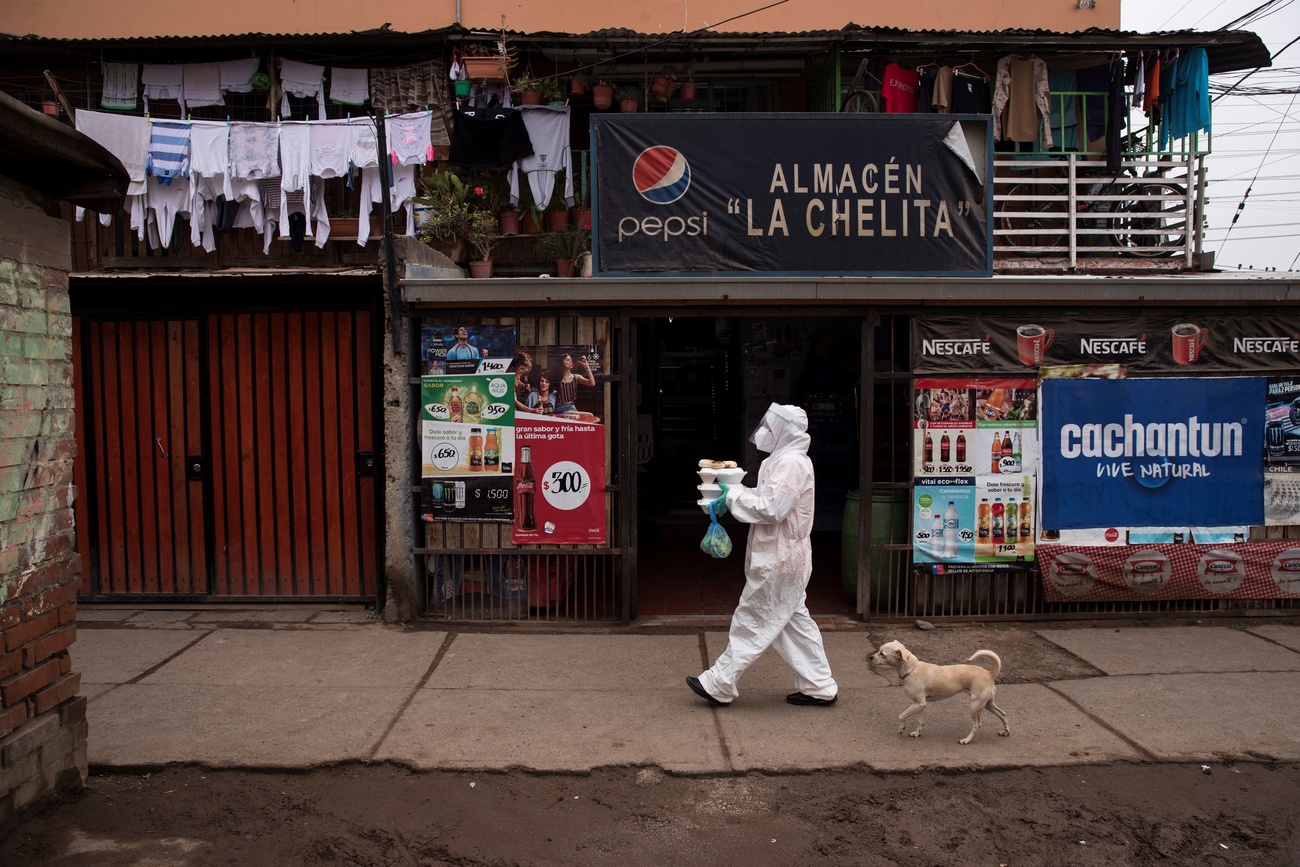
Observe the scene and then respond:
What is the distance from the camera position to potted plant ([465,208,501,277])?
794 centimetres

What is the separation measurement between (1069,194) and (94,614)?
9.50 m

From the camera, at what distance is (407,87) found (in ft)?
28.9

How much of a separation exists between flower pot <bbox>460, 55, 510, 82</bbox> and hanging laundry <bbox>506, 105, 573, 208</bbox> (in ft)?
1.49

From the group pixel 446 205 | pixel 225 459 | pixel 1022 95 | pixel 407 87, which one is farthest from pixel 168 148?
pixel 1022 95

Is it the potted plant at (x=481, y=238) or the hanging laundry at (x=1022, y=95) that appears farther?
the hanging laundry at (x=1022, y=95)

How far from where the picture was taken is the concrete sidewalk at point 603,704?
16.0 ft

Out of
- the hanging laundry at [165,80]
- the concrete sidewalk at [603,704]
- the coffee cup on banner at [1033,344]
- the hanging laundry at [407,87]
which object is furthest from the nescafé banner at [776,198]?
the hanging laundry at [165,80]

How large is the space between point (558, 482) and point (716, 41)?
4406 mm

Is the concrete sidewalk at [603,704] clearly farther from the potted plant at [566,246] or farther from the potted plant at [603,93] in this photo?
the potted plant at [603,93]

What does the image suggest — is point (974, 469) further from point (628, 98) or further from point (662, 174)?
point (628, 98)

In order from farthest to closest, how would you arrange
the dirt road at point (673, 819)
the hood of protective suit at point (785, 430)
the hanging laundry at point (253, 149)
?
1. the hanging laundry at point (253, 149)
2. the hood of protective suit at point (785, 430)
3. the dirt road at point (673, 819)

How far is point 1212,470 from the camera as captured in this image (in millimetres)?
7188

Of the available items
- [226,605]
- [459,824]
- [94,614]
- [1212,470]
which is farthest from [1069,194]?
[94,614]

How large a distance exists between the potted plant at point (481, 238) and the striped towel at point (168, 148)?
254 centimetres
